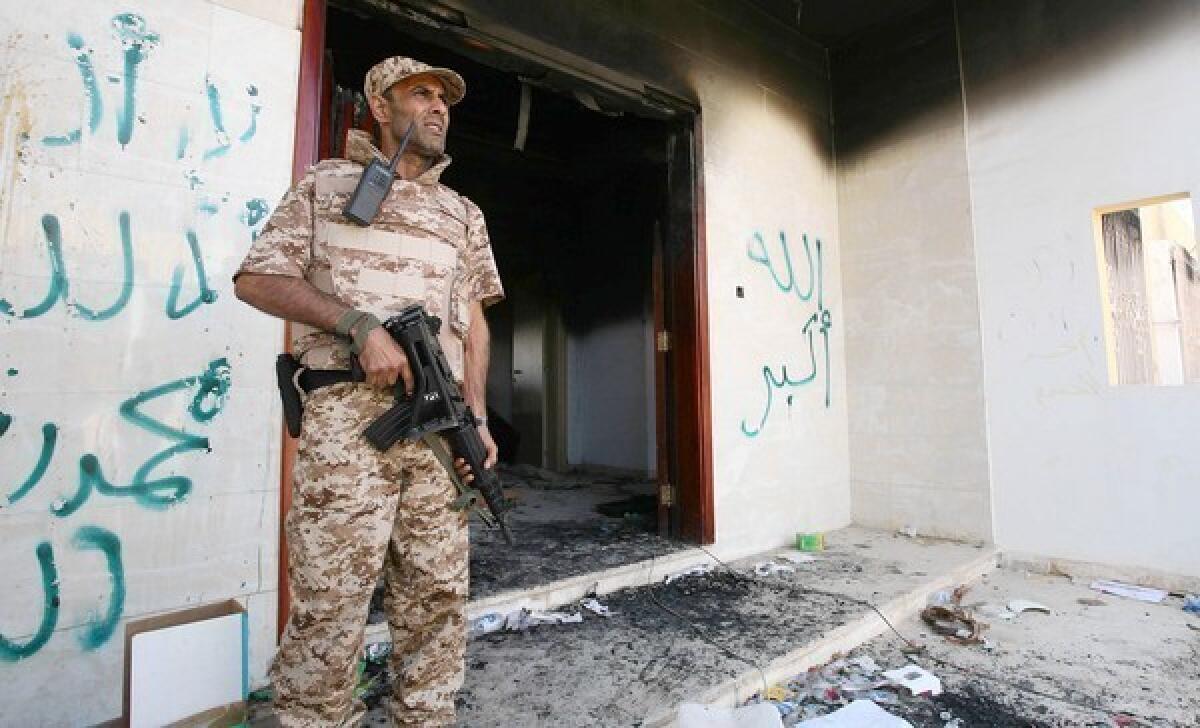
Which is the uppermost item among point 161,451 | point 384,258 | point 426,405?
point 384,258

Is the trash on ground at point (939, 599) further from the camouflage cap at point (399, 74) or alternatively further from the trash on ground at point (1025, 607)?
the camouflage cap at point (399, 74)

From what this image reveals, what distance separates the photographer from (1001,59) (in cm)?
362

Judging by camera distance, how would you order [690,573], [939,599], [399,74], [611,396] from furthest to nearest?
[611,396], [690,573], [939,599], [399,74]

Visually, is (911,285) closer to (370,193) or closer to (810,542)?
(810,542)

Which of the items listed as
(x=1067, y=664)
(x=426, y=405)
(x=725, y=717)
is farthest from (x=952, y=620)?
(x=426, y=405)

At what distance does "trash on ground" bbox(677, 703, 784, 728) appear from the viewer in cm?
161

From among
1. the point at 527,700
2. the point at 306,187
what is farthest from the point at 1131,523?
the point at 306,187

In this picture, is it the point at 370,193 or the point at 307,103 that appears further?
the point at 307,103

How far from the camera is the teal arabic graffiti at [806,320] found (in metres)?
3.67

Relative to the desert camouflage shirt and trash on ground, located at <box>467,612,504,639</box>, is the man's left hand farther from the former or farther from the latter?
trash on ground, located at <box>467,612,504,639</box>

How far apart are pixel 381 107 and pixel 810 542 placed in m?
3.25

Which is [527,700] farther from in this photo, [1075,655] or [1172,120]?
[1172,120]

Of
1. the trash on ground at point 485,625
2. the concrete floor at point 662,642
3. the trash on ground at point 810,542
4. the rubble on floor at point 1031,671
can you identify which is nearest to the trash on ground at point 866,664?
the rubble on floor at point 1031,671

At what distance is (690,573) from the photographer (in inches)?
122
